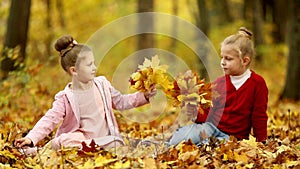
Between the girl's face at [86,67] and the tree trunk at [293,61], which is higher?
the tree trunk at [293,61]

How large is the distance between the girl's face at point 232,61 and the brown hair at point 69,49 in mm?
1178

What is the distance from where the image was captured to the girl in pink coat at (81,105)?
4.42 metres

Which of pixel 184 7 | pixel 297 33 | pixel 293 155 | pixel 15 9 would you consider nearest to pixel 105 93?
pixel 293 155

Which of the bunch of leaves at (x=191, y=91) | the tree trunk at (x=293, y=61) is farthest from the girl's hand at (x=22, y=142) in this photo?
the tree trunk at (x=293, y=61)

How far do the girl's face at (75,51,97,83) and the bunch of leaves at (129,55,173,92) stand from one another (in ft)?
1.10

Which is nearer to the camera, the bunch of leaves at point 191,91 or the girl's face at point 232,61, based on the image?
the bunch of leaves at point 191,91

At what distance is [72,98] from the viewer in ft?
14.8

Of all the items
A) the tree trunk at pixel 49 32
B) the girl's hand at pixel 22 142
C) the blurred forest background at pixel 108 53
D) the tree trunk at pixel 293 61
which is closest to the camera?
the girl's hand at pixel 22 142

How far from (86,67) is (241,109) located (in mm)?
1397

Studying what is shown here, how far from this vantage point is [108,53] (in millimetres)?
23641

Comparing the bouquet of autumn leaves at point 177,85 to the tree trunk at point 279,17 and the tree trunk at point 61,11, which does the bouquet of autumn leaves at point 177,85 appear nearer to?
the tree trunk at point 279,17

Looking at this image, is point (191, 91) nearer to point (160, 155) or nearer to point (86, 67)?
point (160, 155)

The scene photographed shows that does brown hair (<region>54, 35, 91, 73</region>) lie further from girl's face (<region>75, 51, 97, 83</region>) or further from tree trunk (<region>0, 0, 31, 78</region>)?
tree trunk (<region>0, 0, 31, 78</region>)

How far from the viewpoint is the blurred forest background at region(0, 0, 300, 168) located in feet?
22.9
